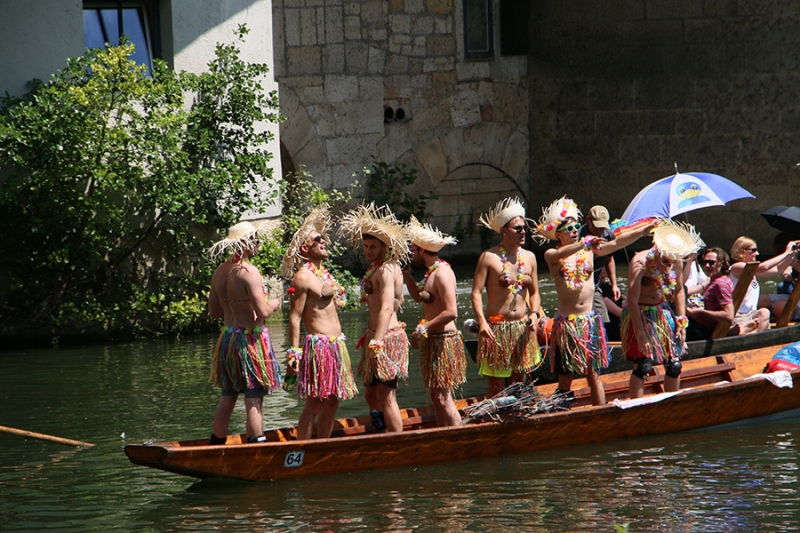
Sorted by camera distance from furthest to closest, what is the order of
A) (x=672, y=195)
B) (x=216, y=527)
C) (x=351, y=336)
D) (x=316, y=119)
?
(x=316, y=119) < (x=351, y=336) < (x=672, y=195) < (x=216, y=527)

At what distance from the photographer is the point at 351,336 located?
12.8 metres

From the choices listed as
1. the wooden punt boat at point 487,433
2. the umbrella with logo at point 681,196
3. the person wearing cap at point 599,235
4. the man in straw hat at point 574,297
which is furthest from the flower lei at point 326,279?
the umbrella with logo at point 681,196

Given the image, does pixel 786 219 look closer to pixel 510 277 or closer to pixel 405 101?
pixel 510 277

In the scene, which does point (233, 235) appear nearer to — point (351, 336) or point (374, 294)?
point (374, 294)

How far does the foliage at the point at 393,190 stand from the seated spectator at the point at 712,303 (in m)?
7.59

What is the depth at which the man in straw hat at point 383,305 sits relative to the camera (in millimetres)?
7730

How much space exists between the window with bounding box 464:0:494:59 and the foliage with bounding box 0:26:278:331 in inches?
240

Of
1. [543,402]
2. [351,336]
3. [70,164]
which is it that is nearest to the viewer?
[543,402]

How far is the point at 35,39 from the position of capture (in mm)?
12102

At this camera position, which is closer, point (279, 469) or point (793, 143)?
point (279, 469)

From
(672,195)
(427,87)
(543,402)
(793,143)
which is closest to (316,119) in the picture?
(427,87)

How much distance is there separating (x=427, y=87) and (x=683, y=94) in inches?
150

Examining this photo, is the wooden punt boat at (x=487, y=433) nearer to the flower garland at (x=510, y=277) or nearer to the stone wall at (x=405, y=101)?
the flower garland at (x=510, y=277)

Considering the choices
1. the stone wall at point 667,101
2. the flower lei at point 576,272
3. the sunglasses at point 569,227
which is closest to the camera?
the flower lei at point 576,272
